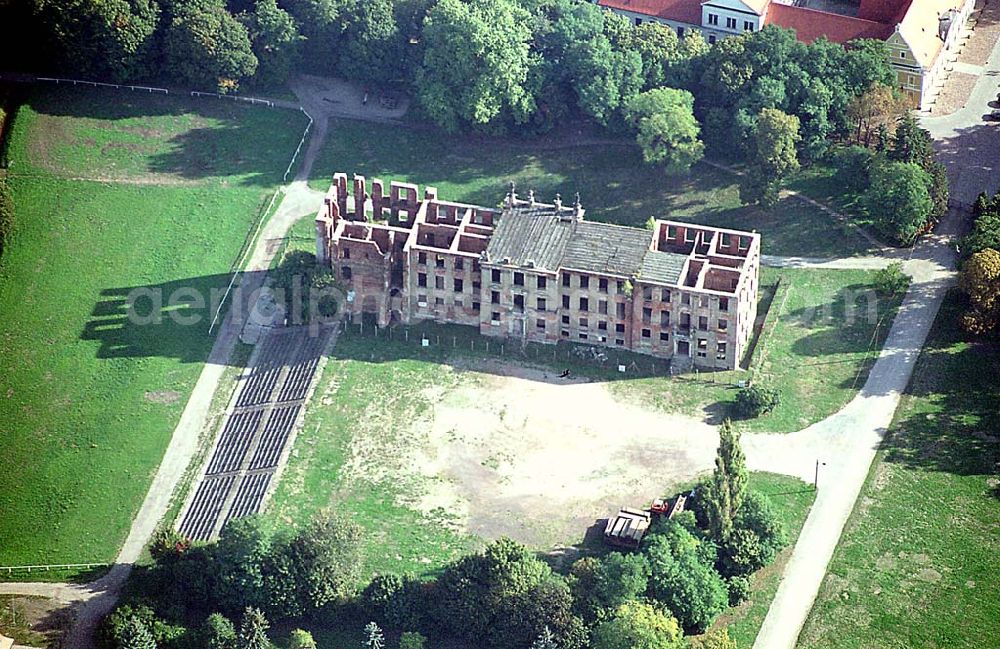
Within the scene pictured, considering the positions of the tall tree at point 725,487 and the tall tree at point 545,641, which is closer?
the tall tree at point 545,641

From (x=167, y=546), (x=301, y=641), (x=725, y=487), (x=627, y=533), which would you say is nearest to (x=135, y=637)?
(x=167, y=546)

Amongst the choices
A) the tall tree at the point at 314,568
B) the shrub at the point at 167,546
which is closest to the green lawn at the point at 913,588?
the tall tree at the point at 314,568

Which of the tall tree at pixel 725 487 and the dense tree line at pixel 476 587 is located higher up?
the tall tree at pixel 725 487

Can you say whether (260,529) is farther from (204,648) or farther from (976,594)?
(976,594)

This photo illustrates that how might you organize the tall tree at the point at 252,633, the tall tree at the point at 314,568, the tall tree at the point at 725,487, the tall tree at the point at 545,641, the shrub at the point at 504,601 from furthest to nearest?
1. the tall tree at the point at 725,487
2. the tall tree at the point at 314,568
3. the tall tree at the point at 252,633
4. the shrub at the point at 504,601
5. the tall tree at the point at 545,641

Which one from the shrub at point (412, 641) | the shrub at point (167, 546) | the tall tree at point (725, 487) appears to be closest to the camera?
the shrub at point (412, 641)

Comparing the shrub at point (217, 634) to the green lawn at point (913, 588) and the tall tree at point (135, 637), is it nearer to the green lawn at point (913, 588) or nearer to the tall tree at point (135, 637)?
the tall tree at point (135, 637)

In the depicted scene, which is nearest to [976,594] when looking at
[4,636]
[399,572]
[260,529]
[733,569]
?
[733,569]

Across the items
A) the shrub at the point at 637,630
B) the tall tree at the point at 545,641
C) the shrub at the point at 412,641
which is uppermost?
the shrub at the point at 637,630
